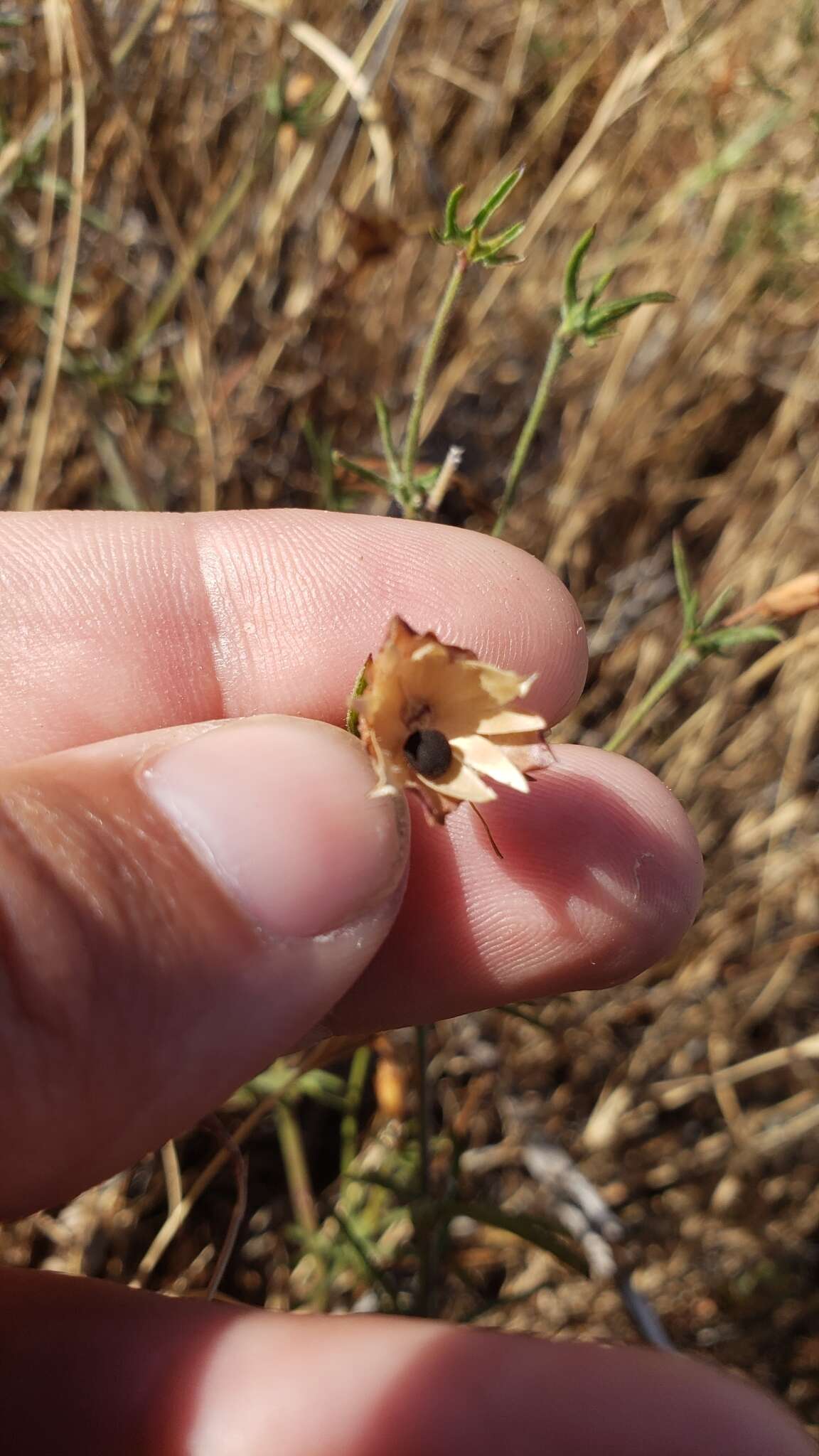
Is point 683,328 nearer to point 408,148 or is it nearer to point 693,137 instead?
point 693,137

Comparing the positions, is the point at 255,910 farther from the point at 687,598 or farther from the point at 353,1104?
the point at 353,1104

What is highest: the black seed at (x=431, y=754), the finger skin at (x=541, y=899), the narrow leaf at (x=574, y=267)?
the narrow leaf at (x=574, y=267)

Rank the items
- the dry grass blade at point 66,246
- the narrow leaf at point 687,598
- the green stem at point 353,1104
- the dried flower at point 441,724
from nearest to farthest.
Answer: the dried flower at point 441,724 → the narrow leaf at point 687,598 → the dry grass blade at point 66,246 → the green stem at point 353,1104

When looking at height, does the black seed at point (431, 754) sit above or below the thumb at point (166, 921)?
above

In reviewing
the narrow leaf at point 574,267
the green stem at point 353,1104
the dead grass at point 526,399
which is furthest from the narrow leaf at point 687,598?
the green stem at point 353,1104

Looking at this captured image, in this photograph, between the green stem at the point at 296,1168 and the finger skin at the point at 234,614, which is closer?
the finger skin at the point at 234,614

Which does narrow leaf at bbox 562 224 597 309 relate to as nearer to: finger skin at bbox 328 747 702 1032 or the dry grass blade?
finger skin at bbox 328 747 702 1032

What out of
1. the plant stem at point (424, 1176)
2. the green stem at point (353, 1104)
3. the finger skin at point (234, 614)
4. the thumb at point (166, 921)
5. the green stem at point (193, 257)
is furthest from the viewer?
the green stem at point (193, 257)

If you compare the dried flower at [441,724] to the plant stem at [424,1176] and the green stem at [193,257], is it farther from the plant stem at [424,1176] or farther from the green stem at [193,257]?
the green stem at [193,257]

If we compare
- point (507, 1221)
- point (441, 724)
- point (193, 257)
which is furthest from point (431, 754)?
point (193, 257)
